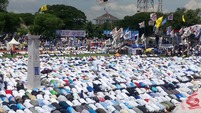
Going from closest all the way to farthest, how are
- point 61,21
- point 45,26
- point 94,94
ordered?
point 94,94, point 45,26, point 61,21

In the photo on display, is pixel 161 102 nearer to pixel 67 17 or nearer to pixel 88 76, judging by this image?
pixel 88 76

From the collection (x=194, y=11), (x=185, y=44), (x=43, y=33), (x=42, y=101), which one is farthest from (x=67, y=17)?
(x=42, y=101)

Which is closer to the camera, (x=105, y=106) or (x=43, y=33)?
(x=105, y=106)

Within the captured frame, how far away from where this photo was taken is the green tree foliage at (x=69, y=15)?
10062cm

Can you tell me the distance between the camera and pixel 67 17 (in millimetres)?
102562

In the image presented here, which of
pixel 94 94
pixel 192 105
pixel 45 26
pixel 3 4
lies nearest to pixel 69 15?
pixel 3 4

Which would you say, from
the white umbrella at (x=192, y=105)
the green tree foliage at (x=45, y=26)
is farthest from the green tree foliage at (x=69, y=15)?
the white umbrella at (x=192, y=105)

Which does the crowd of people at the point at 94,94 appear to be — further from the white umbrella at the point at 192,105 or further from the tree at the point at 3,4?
the tree at the point at 3,4

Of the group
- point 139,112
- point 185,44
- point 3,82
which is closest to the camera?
Answer: point 139,112

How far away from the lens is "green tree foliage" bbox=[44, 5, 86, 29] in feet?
330

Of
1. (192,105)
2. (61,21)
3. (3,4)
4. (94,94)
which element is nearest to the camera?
(192,105)

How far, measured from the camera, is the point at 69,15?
10294cm

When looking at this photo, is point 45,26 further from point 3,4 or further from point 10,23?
point 3,4

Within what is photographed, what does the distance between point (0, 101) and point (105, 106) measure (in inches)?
137
